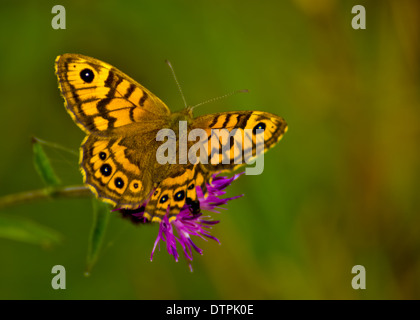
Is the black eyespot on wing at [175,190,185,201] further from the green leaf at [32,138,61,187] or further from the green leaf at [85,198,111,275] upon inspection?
the green leaf at [32,138,61,187]

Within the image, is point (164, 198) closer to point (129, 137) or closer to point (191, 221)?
point (129, 137)

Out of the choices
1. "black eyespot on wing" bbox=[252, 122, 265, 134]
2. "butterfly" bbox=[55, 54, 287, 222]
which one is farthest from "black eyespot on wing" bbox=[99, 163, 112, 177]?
"black eyespot on wing" bbox=[252, 122, 265, 134]

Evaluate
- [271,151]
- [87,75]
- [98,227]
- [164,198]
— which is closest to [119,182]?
[164,198]

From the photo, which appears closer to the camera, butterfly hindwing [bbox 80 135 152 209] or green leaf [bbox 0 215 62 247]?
butterfly hindwing [bbox 80 135 152 209]

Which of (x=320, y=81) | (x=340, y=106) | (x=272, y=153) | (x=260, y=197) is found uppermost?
(x=320, y=81)

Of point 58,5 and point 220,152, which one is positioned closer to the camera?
point 220,152

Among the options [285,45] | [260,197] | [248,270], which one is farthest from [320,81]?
[248,270]
